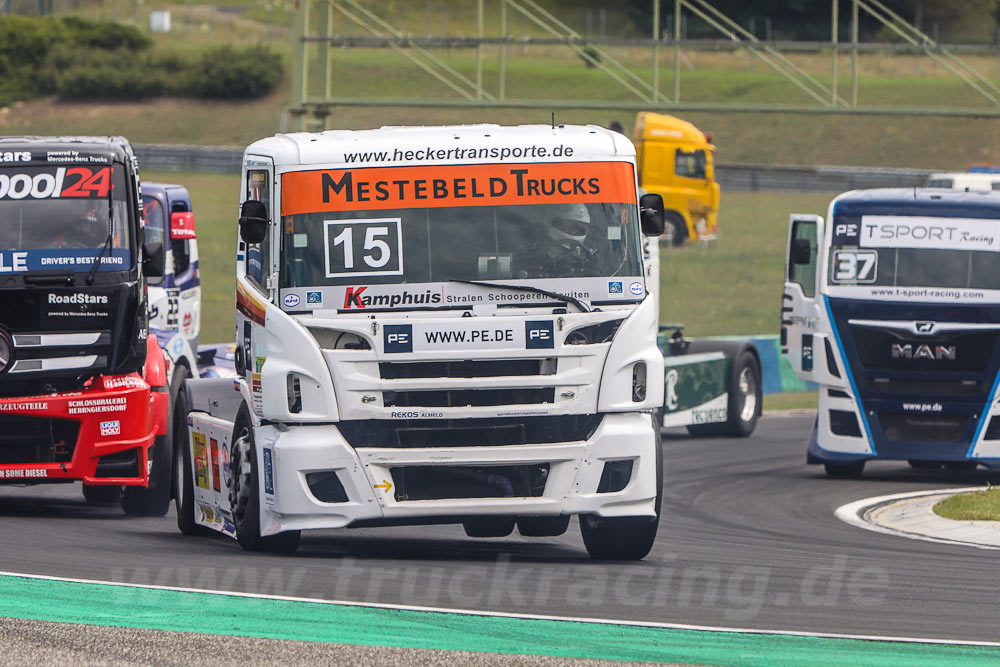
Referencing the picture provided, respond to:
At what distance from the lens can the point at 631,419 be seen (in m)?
10.7

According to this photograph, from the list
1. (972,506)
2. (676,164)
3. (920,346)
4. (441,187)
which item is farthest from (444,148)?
(676,164)

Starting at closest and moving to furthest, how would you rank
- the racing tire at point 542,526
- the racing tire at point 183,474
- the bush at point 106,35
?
the racing tire at point 542,526
the racing tire at point 183,474
the bush at point 106,35

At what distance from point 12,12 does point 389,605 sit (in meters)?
75.4

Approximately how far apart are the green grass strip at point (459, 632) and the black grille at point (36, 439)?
15.6 feet

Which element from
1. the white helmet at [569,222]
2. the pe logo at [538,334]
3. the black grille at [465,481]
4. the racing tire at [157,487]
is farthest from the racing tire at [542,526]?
the racing tire at [157,487]

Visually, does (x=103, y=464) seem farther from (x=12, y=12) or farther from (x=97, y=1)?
(x=97, y=1)

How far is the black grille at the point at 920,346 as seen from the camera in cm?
1753

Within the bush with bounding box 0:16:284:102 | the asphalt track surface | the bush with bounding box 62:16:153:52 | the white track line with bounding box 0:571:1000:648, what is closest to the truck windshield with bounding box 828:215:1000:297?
the asphalt track surface

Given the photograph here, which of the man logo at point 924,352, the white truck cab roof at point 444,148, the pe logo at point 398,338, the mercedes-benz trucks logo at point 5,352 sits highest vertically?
the white truck cab roof at point 444,148

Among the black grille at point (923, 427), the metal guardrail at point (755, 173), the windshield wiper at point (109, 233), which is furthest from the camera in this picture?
the metal guardrail at point (755, 173)

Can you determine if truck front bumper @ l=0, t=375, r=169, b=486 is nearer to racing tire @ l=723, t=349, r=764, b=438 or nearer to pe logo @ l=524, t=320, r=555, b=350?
pe logo @ l=524, t=320, r=555, b=350

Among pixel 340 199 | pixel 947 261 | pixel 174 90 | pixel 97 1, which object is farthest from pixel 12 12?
pixel 340 199

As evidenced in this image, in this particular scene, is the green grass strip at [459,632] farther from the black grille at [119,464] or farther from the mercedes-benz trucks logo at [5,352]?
the black grille at [119,464]

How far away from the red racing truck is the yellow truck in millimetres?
29676
